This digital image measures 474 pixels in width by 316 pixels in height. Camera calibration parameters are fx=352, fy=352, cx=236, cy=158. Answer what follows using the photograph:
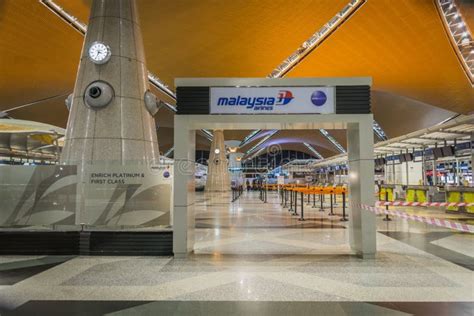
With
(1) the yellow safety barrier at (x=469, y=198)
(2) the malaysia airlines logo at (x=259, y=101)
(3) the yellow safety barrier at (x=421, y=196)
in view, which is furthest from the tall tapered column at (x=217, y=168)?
(2) the malaysia airlines logo at (x=259, y=101)

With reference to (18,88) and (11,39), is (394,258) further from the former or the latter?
(18,88)

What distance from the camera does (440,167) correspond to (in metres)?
28.7

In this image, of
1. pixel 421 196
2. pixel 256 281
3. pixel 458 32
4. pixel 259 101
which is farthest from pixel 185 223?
pixel 458 32

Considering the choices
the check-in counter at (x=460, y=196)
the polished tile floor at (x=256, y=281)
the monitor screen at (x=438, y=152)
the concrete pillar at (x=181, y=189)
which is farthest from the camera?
the monitor screen at (x=438, y=152)

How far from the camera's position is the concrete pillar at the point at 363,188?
6.45 metres

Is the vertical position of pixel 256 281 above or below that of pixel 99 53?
below

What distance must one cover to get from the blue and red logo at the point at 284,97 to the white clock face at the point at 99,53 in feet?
16.6

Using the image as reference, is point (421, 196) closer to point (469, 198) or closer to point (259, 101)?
point (469, 198)

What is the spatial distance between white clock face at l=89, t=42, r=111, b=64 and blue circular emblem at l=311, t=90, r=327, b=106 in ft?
18.5

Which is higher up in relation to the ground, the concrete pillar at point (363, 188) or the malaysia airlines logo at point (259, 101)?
the malaysia airlines logo at point (259, 101)

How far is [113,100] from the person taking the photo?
29.9 ft

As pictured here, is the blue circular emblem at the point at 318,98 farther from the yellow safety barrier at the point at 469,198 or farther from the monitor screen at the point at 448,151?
the monitor screen at the point at 448,151

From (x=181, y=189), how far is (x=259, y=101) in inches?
88.9

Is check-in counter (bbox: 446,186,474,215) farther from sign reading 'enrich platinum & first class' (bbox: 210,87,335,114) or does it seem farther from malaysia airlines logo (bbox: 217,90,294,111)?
malaysia airlines logo (bbox: 217,90,294,111)
